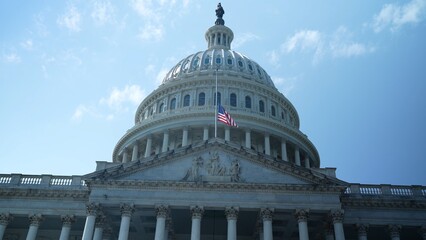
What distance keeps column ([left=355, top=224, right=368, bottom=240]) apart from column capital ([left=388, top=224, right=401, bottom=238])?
7.11 feet

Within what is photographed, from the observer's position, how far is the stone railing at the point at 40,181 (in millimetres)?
44688

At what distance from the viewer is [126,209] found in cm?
3875

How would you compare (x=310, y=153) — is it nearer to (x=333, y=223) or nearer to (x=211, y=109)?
(x=211, y=109)

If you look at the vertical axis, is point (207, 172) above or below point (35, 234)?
above

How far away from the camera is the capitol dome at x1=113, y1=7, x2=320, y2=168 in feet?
211

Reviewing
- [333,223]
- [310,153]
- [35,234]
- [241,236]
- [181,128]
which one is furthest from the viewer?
[310,153]

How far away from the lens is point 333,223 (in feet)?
126

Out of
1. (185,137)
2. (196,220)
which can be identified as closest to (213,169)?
(196,220)

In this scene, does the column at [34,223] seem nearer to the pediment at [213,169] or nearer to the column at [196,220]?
the pediment at [213,169]

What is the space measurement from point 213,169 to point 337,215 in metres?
11.3

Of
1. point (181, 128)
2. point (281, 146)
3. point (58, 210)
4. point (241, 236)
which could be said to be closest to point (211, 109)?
point (181, 128)

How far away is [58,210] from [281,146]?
3354 centimetres

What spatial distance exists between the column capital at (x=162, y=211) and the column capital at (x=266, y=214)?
8.10 m

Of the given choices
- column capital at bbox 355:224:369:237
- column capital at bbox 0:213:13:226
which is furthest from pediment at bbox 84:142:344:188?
column capital at bbox 0:213:13:226
